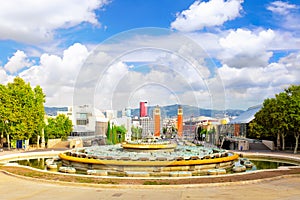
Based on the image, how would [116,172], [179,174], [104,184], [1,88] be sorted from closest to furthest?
Answer: [104,184] → [179,174] → [116,172] → [1,88]

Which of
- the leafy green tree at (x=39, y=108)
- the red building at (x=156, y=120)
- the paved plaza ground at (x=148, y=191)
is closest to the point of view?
the paved plaza ground at (x=148, y=191)

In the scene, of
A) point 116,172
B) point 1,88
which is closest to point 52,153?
point 1,88

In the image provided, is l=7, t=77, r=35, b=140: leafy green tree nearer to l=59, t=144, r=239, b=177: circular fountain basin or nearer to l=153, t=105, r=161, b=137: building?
l=153, t=105, r=161, b=137: building

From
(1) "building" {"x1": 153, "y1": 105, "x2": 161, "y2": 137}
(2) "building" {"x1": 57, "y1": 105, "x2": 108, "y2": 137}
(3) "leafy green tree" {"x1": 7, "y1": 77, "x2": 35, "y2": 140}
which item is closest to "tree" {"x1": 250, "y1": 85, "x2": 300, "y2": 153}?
(1) "building" {"x1": 153, "y1": 105, "x2": 161, "y2": 137}

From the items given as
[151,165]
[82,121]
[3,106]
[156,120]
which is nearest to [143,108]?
[156,120]

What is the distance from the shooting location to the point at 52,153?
1192 inches

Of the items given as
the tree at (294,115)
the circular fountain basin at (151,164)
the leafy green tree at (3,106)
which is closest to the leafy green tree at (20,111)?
the leafy green tree at (3,106)

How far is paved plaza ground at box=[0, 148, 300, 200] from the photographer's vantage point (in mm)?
12062

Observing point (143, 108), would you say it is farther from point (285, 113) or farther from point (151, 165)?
point (151, 165)

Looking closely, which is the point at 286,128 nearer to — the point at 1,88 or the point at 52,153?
the point at 52,153

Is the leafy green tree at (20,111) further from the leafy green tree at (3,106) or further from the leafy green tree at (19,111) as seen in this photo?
the leafy green tree at (3,106)

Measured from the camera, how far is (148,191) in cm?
1316

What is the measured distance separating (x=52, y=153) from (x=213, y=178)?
1909 cm

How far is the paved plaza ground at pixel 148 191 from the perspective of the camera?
12062 millimetres
